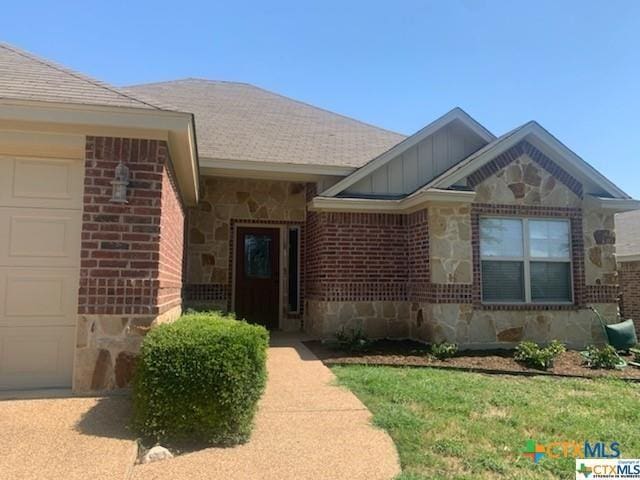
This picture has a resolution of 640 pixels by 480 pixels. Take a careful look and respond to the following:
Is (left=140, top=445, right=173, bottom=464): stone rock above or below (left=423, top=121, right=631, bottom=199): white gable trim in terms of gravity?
below

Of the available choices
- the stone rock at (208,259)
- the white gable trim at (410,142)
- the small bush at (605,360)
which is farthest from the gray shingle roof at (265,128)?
the small bush at (605,360)

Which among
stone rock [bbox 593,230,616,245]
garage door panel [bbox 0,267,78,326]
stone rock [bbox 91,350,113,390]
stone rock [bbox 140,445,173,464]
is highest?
stone rock [bbox 593,230,616,245]

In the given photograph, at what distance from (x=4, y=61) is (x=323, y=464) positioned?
18.5ft

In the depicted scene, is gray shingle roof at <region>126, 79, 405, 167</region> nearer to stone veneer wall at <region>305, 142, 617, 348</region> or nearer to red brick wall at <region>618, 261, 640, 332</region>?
stone veneer wall at <region>305, 142, 617, 348</region>

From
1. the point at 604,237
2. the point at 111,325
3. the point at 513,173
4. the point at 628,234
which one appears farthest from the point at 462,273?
the point at 628,234

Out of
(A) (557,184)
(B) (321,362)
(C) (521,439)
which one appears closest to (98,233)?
(B) (321,362)

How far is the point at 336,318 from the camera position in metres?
8.98

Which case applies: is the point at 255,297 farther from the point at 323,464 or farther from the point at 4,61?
the point at 323,464

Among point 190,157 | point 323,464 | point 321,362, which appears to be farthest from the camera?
point 321,362

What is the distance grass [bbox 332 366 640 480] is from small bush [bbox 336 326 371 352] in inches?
50.2

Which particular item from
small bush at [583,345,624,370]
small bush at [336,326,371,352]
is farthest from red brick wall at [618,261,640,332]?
small bush at [336,326,371,352]

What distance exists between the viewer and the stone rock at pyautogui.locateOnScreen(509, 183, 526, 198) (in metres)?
8.66

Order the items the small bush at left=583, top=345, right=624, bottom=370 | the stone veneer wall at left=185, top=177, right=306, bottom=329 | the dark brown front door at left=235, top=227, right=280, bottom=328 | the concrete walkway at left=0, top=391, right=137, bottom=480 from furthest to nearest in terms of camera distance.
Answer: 1. the dark brown front door at left=235, top=227, right=280, bottom=328
2. the stone veneer wall at left=185, top=177, right=306, bottom=329
3. the small bush at left=583, top=345, right=624, bottom=370
4. the concrete walkway at left=0, top=391, right=137, bottom=480

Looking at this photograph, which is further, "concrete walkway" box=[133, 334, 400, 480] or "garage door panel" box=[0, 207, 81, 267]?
"garage door panel" box=[0, 207, 81, 267]
